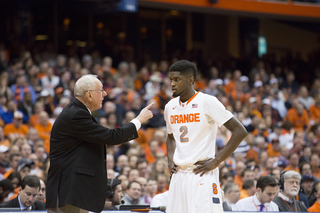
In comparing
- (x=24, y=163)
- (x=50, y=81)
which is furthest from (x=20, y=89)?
(x=24, y=163)

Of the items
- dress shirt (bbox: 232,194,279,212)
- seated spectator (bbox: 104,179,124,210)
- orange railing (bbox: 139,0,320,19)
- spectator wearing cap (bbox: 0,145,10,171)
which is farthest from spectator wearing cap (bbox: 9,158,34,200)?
orange railing (bbox: 139,0,320,19)

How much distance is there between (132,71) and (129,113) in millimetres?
2912

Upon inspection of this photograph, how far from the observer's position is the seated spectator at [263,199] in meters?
6.79

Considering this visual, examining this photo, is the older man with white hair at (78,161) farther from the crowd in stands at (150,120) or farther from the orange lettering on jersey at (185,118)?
the crowd in stands at (150,120)

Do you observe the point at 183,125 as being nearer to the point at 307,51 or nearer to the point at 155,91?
the point at 155,91

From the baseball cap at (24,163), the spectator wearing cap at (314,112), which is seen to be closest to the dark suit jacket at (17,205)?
the baseball cap at (24,163)

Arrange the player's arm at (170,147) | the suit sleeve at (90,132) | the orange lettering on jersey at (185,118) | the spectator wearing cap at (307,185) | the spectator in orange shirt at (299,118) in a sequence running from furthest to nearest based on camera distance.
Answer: the spectator in orange shirt at (299,118) < the spectator wearing cap at (307,185) < the player's arm at (170,147) < the suit sleeve at (90,132) < the orange lettering on jersey at (185,118)

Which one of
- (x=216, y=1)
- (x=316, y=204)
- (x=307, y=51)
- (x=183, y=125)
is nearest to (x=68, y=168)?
(x=183, y=125)

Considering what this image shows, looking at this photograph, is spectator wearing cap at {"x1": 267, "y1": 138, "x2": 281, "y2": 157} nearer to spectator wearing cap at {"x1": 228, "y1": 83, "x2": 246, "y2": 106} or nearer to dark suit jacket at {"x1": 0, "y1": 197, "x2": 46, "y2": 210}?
spectator wearing cap at {"x1": 228, "y1": 83, "x2": 246, "y2": 106}

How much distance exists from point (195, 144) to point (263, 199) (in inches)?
121

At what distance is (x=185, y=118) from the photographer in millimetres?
4270

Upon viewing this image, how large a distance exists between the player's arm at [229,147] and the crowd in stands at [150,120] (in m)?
3.72

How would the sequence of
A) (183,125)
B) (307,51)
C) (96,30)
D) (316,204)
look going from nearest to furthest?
(183,125), (316,204), (96,30), (307,51)

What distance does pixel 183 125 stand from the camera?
4277mm
